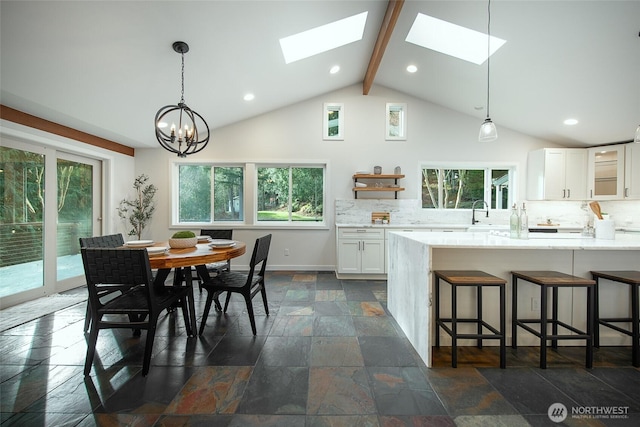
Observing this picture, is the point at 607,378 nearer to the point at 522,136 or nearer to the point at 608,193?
the point at 608,193

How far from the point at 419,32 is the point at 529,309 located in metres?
3.40

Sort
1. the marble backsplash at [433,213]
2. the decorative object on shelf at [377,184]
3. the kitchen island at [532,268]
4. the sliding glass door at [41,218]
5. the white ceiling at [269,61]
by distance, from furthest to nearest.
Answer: the marble backsplash at [433,213], the decorative object on shelf at [377,184], the sliding glass door at [41,218], the white ceiling at [269,61], the kitchen island at [532,268]

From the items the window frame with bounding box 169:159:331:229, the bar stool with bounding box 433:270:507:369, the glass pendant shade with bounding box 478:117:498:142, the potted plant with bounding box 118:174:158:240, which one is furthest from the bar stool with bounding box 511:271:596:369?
the potted plant with bounding box 118:174:158:240

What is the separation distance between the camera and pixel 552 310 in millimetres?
2236

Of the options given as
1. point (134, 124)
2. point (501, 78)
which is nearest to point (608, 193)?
point (501, 78)

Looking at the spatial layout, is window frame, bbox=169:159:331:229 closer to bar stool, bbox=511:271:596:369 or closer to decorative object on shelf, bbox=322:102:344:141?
decorative object on shelf, bbox=322:102:344:141

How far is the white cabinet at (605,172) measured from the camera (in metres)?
4.37

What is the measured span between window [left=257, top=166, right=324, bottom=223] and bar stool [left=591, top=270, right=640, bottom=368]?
147 inches

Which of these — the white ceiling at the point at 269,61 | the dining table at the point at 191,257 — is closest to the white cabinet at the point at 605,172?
the white ceiling at the point at 269,61

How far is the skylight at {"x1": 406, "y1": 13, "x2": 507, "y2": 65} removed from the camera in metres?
3.37

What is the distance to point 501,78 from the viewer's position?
385 cm

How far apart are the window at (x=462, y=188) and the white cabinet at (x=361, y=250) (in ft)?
4.43

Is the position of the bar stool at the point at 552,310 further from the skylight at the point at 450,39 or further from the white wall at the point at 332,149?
the white wall at the point at 332,149

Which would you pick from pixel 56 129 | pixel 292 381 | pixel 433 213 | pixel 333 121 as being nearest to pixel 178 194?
pixel 56 129
